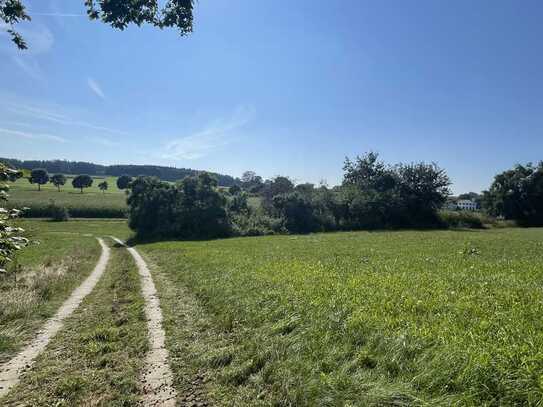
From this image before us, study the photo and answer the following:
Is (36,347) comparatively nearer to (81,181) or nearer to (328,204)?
A: (328,204)

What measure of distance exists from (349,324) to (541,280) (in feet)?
24.0

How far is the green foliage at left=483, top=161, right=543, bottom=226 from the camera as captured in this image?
245 ft

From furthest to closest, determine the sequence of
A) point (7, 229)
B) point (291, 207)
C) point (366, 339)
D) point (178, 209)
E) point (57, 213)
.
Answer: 1. point (57, 213)
2. point (291, 207)
3. point (178, 209)
4. point (366, 339)
5. point (7, 229)

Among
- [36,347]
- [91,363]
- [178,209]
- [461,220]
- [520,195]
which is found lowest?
[36,347]

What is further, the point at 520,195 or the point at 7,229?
the point at 520,195

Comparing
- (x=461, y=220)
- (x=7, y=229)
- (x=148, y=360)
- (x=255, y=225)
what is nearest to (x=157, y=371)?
(x=148, y=360)

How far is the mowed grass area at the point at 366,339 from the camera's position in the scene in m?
5.19

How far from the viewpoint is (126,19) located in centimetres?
670

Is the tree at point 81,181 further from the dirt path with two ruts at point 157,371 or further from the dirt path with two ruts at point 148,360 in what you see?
the dirt path with two ruts at point 157,371

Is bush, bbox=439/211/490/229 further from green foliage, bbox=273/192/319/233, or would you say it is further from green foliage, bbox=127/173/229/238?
green foliage, bbox=127/173/229/238

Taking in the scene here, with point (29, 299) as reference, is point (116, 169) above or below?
above

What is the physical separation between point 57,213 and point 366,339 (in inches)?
3592

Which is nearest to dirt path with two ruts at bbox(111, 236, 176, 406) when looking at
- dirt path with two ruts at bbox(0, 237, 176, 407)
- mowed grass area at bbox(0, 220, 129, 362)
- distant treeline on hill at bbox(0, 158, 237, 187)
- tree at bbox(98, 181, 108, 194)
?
dirt path with two ruts at bbox(0, 237, 176, 407)

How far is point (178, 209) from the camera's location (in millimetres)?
54125
